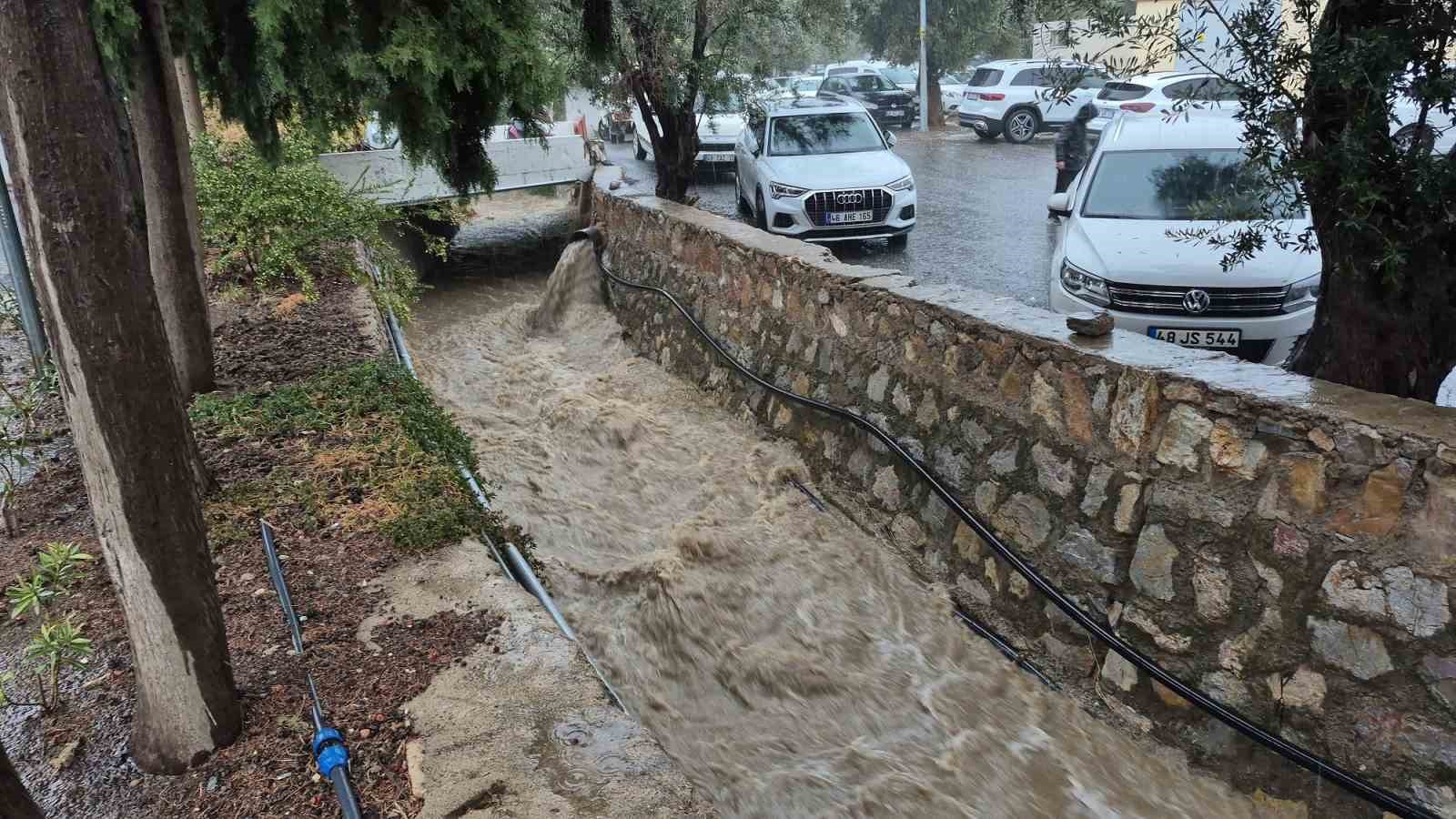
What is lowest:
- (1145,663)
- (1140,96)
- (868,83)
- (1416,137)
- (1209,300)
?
(1145,663)

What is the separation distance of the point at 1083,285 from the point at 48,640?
617cm

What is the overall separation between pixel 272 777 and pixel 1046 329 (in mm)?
3632

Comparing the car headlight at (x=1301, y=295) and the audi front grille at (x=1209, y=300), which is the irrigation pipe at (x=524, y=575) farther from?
the car headlight at (x=1301, y=295)

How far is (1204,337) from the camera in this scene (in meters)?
6.48

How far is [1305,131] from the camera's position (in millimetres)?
4219

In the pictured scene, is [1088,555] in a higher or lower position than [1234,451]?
lower

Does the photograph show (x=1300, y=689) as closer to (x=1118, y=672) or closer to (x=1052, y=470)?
(x=1118, y=672)

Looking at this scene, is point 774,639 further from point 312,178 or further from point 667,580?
point 312,178

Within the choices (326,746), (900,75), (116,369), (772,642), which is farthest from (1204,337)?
(900,75)

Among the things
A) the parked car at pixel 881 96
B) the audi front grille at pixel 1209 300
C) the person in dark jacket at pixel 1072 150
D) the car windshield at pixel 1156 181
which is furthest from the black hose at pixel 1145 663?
the parked car at pixel 881 96

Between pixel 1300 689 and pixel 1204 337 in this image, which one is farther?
pixel 1204 337

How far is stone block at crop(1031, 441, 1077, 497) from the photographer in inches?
175

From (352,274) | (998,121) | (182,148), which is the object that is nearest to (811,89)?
(998,121)

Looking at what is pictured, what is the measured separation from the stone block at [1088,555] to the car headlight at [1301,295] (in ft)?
10.3
